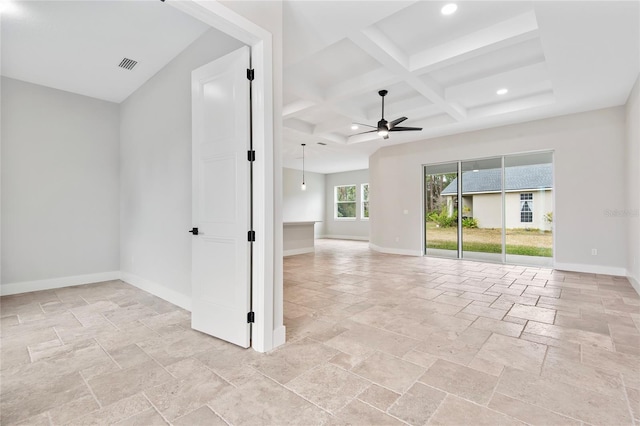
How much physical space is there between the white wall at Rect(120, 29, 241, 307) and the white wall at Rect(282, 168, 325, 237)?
705 centimetres

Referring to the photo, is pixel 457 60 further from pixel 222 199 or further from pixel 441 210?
pixel 441 210

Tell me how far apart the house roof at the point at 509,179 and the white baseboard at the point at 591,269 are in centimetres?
154

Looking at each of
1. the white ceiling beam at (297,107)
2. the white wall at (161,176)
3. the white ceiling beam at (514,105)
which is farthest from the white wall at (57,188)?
the white ceiling beam at (514,105)

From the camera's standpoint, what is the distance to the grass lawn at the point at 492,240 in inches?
237

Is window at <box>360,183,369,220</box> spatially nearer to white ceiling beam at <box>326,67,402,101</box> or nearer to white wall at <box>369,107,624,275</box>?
white wall at <box>369,107,624,275</box>

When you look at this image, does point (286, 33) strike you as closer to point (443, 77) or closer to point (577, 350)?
point (443, 77)

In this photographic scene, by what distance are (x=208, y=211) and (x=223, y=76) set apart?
1.19 meters

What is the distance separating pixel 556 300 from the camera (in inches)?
145

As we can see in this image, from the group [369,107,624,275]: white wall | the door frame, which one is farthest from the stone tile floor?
[369,107,624,275]: white wall

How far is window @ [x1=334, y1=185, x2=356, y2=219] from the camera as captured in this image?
1262 centimetres

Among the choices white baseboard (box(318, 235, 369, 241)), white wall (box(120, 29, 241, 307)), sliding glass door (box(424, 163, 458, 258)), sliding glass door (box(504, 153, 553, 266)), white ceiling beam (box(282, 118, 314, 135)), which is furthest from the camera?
white baseboard (box(318, 235, 369, 241))

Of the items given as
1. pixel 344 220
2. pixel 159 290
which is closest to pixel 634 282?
pixel 159 290

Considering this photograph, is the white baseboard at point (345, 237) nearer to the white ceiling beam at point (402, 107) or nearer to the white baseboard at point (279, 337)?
the white ceiling beam at point (402, 107)

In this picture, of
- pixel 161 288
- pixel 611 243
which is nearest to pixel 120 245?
pixel 161 288
